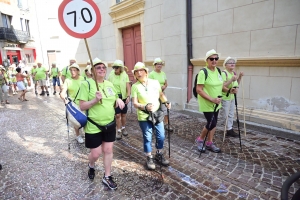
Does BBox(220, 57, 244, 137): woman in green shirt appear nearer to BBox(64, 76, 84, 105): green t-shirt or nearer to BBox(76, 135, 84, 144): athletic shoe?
BBox(64, 76, 84, 105): green t-shirt

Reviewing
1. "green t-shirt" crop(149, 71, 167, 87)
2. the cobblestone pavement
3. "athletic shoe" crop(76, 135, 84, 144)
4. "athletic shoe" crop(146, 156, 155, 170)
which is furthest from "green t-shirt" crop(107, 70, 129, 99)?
"athletic shoe" crop(146, 156, 155, 170)

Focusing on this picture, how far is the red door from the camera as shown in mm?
9211

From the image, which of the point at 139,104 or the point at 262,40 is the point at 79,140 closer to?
the point at 139,104

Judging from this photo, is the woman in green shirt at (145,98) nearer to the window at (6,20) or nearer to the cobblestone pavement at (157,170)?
the cobblestone pavement at (157,170)

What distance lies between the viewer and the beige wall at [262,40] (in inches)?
175

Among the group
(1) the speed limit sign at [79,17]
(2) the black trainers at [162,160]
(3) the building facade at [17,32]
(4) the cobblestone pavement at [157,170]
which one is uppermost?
(3) the building facade at [17,32]

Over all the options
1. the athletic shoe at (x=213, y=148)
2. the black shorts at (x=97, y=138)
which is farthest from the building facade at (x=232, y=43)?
the black shorts at (x=97, y=138)

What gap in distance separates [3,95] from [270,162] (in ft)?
37.6

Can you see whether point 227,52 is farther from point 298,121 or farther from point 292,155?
point 292,155

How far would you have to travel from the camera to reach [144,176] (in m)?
3.30

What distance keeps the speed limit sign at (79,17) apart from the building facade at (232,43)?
11.2ft

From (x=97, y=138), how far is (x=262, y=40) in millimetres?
4390

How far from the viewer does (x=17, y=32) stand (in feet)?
92.6

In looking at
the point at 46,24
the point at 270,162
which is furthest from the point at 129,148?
the point at 46,24
